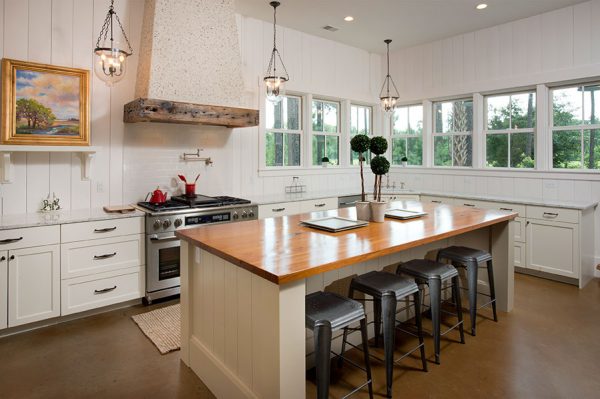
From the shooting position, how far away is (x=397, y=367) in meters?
2.54

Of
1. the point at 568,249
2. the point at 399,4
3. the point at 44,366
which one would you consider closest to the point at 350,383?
the point at 44,366

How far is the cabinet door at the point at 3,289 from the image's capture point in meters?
2.91

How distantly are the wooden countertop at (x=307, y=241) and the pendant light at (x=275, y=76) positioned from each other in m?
1.46

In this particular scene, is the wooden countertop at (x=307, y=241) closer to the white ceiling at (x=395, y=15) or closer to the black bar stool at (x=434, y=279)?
the black bar stool at (x=434, y=279)

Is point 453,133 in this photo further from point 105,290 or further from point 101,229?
point 105,290

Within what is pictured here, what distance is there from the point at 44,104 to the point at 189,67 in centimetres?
139

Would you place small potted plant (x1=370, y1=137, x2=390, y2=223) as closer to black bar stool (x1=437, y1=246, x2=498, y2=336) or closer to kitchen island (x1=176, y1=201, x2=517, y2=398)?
kitchen island (x1=176, y1=201, x2=517, y2=398)

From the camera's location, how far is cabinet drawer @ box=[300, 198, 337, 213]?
4957 mm

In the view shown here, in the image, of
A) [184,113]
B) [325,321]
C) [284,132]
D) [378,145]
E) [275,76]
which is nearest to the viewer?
[325,321]

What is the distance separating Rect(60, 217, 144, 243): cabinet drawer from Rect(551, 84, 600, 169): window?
5016 millimetres

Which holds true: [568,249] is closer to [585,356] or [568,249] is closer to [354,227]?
[585,356]

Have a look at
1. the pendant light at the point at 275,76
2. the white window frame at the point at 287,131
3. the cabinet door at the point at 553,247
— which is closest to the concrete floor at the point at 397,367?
the cabinet door at the point at 553,247

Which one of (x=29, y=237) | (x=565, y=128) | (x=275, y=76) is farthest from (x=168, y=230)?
(x=565, y=128)

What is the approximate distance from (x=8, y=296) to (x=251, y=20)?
4015 mm
